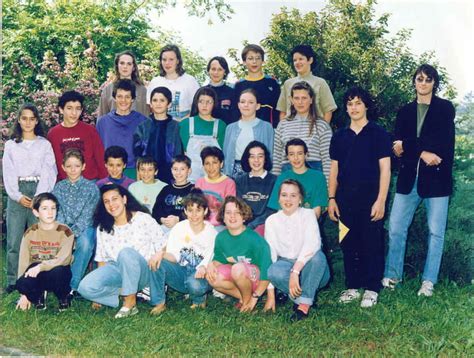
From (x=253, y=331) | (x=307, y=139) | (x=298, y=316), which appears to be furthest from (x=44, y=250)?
(x=307, y=139)

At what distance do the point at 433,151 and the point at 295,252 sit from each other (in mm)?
1449

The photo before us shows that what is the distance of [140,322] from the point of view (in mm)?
4844

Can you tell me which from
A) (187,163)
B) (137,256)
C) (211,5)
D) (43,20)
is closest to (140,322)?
(137,256)

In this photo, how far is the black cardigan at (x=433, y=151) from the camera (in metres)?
5.34

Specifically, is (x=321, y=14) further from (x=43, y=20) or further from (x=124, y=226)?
(x=43, y=20)

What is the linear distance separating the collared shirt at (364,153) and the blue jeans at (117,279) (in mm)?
1818

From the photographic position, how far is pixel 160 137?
5898 millimetres

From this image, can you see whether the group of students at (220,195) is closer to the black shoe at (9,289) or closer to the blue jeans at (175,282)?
the blue jeans at (175,282)

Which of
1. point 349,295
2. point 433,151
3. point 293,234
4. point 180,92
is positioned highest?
point 180,92

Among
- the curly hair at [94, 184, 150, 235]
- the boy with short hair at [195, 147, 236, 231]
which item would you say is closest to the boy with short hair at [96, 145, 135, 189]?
the curly hair at [94, 184, 150, 235]

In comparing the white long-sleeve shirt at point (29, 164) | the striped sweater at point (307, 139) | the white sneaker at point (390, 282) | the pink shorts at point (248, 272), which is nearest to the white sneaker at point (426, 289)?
the white sneaker at point (390, 282)

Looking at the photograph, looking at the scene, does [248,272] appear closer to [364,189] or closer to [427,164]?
[364,189]

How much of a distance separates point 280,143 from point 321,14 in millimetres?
3124

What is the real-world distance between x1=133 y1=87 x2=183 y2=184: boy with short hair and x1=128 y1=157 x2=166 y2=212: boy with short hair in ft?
0.74
